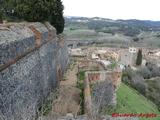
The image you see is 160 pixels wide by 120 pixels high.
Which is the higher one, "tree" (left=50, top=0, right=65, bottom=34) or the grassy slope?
"tree" (left=50, top=0, right=65, bottom=34)

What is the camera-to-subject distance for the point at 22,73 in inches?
384

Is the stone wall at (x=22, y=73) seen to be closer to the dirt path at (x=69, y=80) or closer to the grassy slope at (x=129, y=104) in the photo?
the dirt path at (x=69, y=80)

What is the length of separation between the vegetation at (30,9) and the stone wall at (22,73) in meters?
4.45

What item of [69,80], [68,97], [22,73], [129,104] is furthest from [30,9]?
[22,73]

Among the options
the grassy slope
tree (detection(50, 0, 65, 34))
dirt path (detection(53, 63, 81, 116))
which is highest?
tree (detection(50, 0, 65, 34))

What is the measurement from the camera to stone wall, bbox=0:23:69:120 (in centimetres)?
800

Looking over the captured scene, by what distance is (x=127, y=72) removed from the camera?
45.9 metres

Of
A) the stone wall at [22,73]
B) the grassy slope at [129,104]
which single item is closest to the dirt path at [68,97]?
the stone wall at [22,73]

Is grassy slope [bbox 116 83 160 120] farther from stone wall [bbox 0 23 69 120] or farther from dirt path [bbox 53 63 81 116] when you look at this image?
stone wall [bbox 0 23 69 120]

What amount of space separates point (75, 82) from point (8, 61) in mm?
10262

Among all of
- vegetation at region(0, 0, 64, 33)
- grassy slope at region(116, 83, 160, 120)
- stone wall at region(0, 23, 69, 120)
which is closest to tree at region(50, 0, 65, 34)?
vegetation at region(0, 0, 64, 33)

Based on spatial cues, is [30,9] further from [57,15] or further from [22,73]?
[22,73]

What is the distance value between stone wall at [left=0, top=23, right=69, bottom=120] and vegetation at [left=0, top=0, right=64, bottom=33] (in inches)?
175

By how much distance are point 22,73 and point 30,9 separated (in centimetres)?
959
